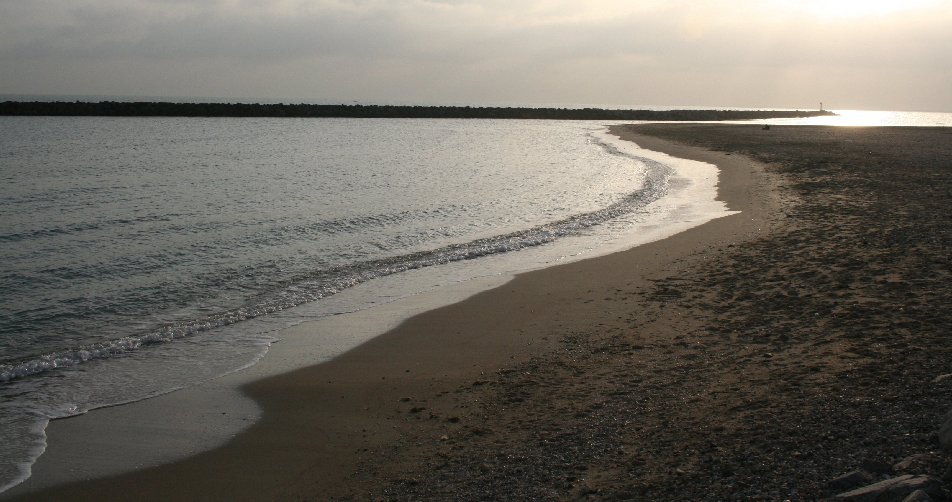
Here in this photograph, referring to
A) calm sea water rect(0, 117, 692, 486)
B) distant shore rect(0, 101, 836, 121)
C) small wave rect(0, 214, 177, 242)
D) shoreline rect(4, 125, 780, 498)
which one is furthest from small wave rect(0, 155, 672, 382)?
distant shore rect(0, 101, 836, 121)

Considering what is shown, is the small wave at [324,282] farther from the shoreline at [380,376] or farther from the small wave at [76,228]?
the small wave at [76,228]

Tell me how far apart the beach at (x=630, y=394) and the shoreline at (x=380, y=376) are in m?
0.03

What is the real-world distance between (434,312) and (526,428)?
4.40m

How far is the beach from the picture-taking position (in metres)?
5.01

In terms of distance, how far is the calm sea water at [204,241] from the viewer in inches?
331

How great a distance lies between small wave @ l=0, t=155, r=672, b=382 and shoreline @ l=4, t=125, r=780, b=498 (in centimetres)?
240

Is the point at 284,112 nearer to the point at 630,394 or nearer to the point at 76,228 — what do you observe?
the point at 76,228

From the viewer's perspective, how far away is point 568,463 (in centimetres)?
530

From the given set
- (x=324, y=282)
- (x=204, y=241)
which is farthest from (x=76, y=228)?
(x=324, y=282)

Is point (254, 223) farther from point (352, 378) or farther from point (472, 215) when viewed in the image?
point (352, 378)

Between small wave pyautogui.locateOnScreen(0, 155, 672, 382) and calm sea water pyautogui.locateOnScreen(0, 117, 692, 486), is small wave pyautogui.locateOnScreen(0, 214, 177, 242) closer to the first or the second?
calm sea water pyautogui.locateOnScreen(0, 117, 692, 486)

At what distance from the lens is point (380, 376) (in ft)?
25.3

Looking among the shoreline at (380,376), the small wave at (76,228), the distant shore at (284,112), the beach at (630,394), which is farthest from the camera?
the distant shore at (284,112)

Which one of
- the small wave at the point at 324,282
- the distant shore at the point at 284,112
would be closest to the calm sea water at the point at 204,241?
the small wave at the point at 324,282
